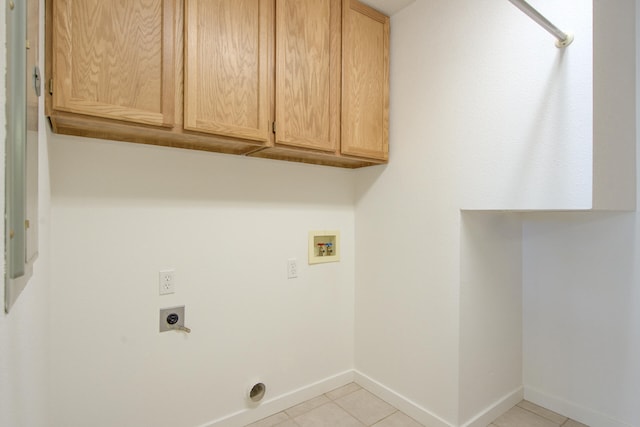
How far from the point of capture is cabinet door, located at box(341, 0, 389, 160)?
186 cm

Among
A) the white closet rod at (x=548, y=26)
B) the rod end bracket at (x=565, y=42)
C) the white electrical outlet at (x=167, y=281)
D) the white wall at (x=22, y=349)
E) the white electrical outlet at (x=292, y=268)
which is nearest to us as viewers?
the white wall at (x=22, y=349)

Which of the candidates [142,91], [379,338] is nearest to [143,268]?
[142,91]

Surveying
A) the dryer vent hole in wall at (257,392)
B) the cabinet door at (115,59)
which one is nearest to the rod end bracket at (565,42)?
the cabinet door at (115,59)

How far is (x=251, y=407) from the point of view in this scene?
1.85 m

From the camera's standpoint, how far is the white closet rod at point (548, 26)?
1113mm

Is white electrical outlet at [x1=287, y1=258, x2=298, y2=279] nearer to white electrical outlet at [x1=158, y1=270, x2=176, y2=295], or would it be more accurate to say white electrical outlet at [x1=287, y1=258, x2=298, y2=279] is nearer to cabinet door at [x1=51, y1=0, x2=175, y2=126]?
white electrical outlet at [x1=158, y1=270, x2=176, y2=295]

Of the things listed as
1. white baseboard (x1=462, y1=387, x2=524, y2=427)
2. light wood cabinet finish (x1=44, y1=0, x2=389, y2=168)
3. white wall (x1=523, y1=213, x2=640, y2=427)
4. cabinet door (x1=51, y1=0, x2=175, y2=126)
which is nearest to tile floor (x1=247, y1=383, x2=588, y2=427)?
white baseboard (x1=462, y1=387, x2=524, y2=427)

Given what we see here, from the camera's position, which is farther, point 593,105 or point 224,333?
point 224,333

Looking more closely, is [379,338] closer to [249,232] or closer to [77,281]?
[249,232]

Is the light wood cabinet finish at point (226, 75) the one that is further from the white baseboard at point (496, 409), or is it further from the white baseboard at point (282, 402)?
the white baseboard at point (496, 409)

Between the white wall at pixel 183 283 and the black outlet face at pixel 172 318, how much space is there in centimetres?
6

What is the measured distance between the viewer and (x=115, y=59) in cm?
121

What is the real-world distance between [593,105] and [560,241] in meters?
1.01

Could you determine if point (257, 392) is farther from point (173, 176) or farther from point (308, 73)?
point (308, 73)
